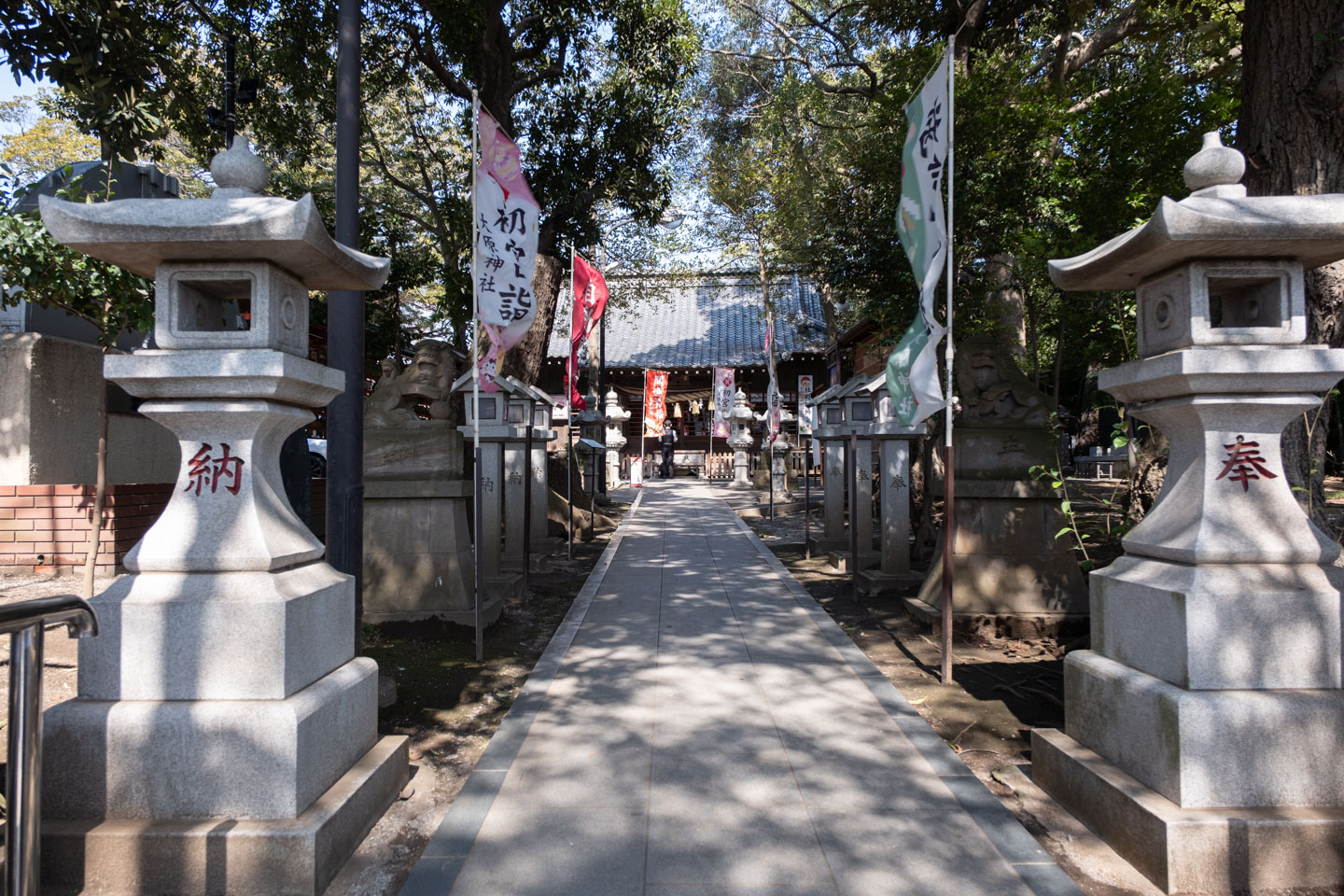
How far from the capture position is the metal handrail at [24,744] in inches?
86.9

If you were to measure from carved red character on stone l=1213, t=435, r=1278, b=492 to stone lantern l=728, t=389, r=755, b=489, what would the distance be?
64.3ft

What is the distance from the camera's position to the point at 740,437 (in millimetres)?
23594

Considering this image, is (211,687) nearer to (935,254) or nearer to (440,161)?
(935,254)

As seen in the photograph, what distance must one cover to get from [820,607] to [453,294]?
782 cm

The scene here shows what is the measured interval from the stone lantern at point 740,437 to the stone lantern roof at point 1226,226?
19.5 m

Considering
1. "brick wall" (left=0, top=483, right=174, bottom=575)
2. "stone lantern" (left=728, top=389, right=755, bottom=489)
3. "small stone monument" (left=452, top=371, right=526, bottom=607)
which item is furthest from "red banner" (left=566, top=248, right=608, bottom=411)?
"stone lantern" (left=728, top=389, right=755, bottom=489)

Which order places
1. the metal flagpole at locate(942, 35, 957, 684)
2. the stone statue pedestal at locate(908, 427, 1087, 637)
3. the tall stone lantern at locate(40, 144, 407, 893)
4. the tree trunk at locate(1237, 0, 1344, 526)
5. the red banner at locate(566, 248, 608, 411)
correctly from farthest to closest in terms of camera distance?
1. the red banner at locate(566, 248, 608, 411)
2. the stone statue pedestal at locate(908, 427, 1087, 637)
3. the metal flagpole at locate(942, 35, 957, 684)
4. the tree trunk at locate(1237, 0, 1344, 526)
5. the tall stone lantern at locate(40, 144, 407, 893)

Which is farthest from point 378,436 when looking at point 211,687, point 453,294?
point 453,294

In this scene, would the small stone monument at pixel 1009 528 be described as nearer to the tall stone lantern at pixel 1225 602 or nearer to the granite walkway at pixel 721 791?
the granite walkway at pixel 721 791

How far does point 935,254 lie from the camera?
5320mm

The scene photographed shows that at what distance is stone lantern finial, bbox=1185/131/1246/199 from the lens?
3145 mm

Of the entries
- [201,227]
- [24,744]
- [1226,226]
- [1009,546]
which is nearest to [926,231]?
[1226,226]

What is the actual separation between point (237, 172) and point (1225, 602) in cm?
429

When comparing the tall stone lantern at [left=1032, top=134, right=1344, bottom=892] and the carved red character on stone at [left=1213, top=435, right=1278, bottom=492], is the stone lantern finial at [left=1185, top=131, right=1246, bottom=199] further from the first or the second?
the carved red character on stone at [left=1213, top=435, right=1278, bottom=492]
